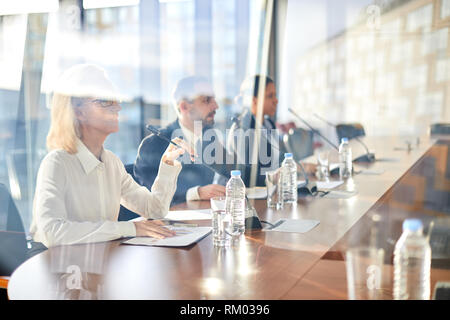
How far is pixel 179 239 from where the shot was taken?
1468 millimetres

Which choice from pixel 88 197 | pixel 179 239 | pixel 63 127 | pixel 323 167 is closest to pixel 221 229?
pixel 179 239

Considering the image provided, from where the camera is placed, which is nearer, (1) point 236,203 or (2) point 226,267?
(2) point 226,267

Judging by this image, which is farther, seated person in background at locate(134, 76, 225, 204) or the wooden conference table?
seated person in background at locate(134, 76, 225, 204)

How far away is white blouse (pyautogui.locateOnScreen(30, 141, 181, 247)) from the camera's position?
147cm

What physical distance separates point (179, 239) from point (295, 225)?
48 cm

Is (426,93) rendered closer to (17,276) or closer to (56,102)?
(56,102)

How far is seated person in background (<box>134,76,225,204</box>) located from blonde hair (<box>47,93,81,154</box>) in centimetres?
31

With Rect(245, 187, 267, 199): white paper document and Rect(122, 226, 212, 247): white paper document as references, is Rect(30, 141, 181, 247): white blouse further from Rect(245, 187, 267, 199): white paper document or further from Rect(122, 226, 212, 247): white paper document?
Rect(245, 187, 267, 199): white paper document

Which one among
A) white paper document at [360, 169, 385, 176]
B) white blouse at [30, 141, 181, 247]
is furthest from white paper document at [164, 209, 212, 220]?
white paper document at [360, 169, 385, 176]

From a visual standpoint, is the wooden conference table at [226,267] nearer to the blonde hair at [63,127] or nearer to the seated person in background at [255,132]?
the blonde hair at [63,127]

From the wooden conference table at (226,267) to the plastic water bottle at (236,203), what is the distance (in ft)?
0.19

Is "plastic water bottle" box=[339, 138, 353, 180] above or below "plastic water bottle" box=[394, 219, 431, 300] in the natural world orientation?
above

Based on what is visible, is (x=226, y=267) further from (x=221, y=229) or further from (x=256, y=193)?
(x=256, y=193)
